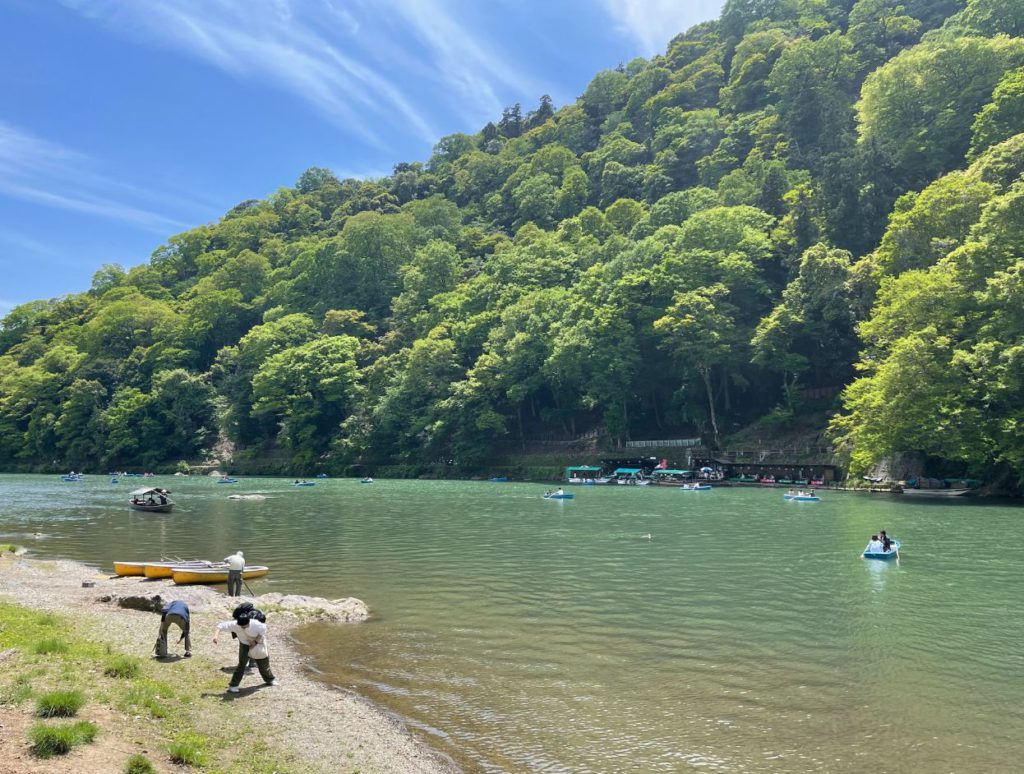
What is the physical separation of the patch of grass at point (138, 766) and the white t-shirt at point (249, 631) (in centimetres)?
378

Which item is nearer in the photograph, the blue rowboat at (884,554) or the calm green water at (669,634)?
the calm green water at (669,634)

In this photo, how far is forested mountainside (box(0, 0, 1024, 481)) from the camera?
52.0m

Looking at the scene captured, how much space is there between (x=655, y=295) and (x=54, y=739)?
242 ft

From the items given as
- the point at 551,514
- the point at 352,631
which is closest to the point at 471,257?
the point at 551,514

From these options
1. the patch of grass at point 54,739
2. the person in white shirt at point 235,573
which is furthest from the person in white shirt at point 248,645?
the person in white shirt at point 235,573

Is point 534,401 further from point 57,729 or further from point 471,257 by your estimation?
point 57,729

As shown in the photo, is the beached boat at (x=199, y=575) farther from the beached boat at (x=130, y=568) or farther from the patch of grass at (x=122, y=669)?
the patch of grass at (x=122, y=669)

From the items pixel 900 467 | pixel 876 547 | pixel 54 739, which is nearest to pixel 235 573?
pixel 54 739

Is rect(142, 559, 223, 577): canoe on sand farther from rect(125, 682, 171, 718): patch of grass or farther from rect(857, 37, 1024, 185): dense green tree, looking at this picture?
rect(857, 37, 1024, 185): dense green tree

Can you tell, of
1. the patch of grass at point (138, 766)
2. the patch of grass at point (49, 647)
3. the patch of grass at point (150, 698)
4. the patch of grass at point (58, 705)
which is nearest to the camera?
the patch of grass at point (138, 766)

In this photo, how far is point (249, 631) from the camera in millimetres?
11539

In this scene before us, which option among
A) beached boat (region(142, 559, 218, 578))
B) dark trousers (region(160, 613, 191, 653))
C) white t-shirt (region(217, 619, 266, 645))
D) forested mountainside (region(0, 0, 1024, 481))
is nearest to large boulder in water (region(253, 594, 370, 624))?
dark trousers (region(160, 613, 191, 653))

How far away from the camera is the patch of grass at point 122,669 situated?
36.6 feet

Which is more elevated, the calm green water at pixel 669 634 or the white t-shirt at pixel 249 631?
the white t-shirt at pixel 249 631
